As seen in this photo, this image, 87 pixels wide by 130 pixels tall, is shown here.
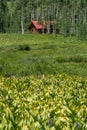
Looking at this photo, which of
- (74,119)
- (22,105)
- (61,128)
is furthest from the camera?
(22,105)

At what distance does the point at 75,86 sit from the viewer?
1519 cm

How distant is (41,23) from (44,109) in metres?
125

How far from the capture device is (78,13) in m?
137

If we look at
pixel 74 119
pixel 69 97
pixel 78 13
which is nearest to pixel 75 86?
pixel 69 97

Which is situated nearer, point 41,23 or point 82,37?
point 82,37

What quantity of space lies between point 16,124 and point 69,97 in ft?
14.3

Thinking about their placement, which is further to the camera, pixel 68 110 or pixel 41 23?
pixel 41 23

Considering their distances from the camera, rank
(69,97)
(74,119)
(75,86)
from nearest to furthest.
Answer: (74,119)
(69,97)
(75,86)

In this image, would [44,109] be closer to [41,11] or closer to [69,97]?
[69,97]

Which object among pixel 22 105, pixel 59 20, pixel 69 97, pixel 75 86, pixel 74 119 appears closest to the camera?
pixel 74 119

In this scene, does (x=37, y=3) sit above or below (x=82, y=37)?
above

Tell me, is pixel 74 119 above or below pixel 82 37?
→ above

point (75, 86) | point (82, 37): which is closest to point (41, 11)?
point (82, 37)

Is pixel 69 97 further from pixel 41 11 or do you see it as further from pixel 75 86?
pixel 41 11
